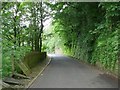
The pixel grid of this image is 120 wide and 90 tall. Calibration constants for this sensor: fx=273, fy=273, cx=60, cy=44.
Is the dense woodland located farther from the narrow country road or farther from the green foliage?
the narrow country road

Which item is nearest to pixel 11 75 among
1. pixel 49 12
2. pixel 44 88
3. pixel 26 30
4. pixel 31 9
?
pixel 44 88

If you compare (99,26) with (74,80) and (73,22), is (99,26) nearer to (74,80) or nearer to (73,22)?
(74,80)

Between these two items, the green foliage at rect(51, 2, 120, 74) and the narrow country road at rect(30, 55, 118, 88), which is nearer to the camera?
the narrow country road at rect(30, 55, 118, 88)

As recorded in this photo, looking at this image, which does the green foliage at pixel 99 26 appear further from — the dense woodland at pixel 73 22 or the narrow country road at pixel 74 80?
the narrow country road at pixel 74 80

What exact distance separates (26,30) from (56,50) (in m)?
61.3

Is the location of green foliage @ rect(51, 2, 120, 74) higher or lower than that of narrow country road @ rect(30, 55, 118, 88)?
higher

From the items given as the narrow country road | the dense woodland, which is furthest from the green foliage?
the narrow country road

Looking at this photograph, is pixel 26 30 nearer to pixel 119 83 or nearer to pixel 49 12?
pixel 49 12

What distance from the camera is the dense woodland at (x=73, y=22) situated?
1506 cm

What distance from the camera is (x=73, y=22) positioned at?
33312 mm

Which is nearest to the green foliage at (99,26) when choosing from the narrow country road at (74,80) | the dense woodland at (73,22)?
the dense woodland at (73,22)

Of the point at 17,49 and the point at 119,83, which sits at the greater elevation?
the point at 17,49

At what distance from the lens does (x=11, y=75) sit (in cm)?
1580

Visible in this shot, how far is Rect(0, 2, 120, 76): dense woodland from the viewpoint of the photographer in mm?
15062
